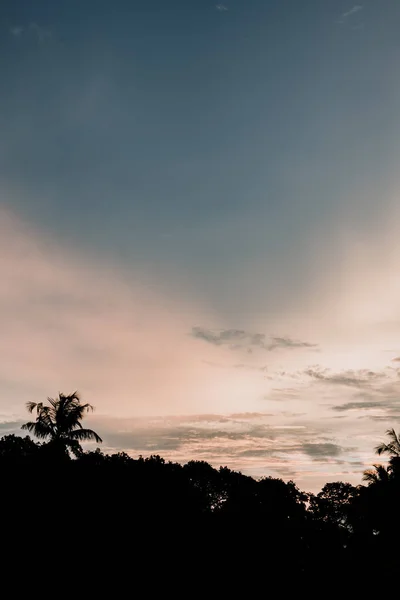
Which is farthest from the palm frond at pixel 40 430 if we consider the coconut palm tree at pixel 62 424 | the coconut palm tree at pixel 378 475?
the coconut palm tree at pixel 378 475

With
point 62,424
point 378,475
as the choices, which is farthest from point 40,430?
point 378,475

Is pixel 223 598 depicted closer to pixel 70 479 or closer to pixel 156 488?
pixel 156 488

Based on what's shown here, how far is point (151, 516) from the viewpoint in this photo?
90.7ft

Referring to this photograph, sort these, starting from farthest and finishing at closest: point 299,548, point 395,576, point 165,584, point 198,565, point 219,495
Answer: point 219,495, point 299,548, point 198,565, point 165,584, point 395,576

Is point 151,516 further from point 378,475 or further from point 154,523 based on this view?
point 378,475

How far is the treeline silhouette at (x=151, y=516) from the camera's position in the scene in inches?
939

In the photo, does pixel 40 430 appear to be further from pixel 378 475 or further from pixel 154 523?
pixel 378 475

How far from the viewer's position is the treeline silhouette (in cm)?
2384

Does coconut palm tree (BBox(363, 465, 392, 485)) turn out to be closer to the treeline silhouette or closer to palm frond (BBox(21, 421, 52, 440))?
the treeline silhouette

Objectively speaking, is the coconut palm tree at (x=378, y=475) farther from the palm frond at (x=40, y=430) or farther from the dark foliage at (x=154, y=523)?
the palm frond at (x=40, y=430)

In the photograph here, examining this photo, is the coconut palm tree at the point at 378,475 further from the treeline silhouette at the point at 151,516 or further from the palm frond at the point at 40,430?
the palm frond at the point at 40,430

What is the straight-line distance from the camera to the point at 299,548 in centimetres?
4556

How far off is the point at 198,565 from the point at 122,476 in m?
7.77

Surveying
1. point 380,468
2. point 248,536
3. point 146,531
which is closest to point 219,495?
point 248,536
